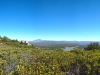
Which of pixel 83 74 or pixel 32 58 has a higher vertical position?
pixel 32 58

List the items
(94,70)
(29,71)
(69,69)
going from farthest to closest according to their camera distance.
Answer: (69,69), (94,70), (29,71)

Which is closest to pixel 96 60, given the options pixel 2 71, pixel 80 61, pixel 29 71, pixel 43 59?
pixel 80 61

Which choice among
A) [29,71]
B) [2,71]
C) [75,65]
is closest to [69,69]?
[75,65]

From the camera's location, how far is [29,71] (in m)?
7.35

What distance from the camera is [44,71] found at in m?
7.46

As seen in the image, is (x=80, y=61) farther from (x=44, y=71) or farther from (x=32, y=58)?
(x=32, y=58)

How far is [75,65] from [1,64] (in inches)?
161

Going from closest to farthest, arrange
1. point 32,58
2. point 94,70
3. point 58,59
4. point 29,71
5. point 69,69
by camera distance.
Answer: point 29,71 < point 94,70 < point 69,69 < point 58,59 < point 32,58

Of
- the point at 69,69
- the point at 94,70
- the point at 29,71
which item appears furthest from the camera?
the point at 69,69

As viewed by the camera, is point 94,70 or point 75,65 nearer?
point 94,70

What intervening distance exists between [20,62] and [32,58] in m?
1.54

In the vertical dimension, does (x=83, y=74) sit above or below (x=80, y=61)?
below

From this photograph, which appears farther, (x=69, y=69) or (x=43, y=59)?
(x=43, y=59)

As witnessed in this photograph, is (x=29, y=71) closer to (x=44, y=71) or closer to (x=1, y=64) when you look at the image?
(x=44, y=71)
